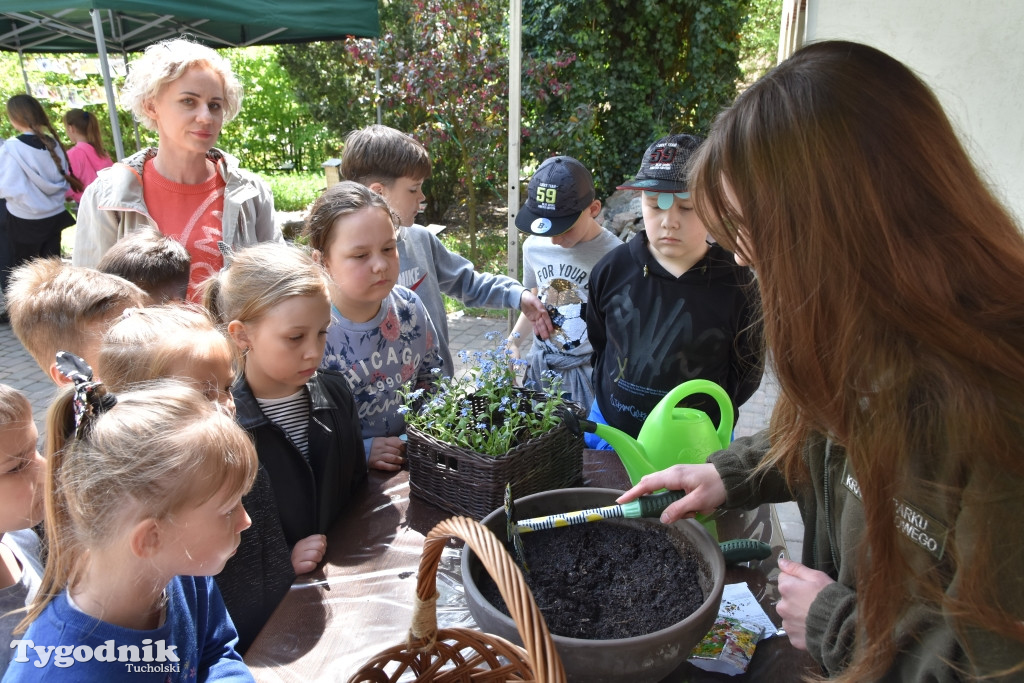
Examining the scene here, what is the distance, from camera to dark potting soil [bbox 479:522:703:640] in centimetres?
105

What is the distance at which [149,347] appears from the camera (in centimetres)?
147

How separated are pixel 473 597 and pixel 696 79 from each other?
8.87 metres

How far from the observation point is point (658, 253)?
2209mm

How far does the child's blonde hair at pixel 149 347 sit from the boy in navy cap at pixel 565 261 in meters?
1.29

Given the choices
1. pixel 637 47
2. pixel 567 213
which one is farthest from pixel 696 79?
pixel 567 213

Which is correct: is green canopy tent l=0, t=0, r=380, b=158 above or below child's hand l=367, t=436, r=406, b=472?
above

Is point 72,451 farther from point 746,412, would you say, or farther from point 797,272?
point 746,412

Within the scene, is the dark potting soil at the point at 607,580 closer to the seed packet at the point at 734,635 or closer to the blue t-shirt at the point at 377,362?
the seed packet at the point at 734,635

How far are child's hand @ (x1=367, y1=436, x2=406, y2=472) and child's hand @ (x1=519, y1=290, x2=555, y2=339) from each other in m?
0.85

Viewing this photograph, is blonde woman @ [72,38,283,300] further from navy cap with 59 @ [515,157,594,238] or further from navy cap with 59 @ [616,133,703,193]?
navy cap with 59 @ [616,133,703,193]

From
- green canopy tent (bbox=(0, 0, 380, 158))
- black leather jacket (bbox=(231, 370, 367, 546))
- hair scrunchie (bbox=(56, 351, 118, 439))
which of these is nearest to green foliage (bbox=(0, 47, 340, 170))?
green canopy tent (bbox=(0, 0, 380, 158))

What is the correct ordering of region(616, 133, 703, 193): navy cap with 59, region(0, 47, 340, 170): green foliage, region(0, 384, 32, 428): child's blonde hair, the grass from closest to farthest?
1. region(0, 384, 32, 428): child's blonde hair
2. region(616, 133, 703, 193): navy cap with 59
3. the grass
4. region(0, 47, 340, 170): green foliage

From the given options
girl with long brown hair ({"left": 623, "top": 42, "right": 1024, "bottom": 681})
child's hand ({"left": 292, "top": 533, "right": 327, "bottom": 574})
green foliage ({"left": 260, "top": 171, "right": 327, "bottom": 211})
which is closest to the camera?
girl with long brown hair ({"left": 623, "top": 42, "right": 1024, "bottom": 681})

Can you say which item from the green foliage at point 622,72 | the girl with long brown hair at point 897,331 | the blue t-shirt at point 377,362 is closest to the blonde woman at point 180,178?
the blue t-shirt at point 377,362
